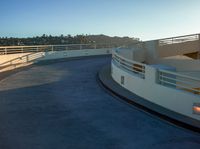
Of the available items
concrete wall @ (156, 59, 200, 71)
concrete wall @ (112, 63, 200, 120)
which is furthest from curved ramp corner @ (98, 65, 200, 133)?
concrete wall @ (156, 59, 200, 71)

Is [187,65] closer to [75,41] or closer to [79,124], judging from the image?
[79,124]

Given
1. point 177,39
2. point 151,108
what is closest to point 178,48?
point 177,39

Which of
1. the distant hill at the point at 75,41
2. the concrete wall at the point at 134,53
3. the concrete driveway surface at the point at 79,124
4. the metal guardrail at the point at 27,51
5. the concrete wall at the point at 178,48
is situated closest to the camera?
the concrete driveway surface at the point at 79,124

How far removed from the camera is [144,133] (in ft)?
24.7

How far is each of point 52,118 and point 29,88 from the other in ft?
18.1

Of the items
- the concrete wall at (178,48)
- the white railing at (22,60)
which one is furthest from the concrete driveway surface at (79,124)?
the concrete wall at (178,48)

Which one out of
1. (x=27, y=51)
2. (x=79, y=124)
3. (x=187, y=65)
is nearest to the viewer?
(x=79, y=124)

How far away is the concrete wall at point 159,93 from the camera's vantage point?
8.93 m

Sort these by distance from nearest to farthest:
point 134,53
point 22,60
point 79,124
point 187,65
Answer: point 79,124 → point 134,53 → point 187,65 → point 22,60

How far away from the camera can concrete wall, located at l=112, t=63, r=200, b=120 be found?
29.3ft

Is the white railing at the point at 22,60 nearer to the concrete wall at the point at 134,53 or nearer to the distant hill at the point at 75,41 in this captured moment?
the concrete wall at the point at 134,53

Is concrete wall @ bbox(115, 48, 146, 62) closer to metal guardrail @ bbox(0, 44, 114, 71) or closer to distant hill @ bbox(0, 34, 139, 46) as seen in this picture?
metal guardrail @ bbox(0, 44, 114, 71)

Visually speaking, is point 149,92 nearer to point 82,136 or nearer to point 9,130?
point 82,136

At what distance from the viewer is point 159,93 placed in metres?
10.2
